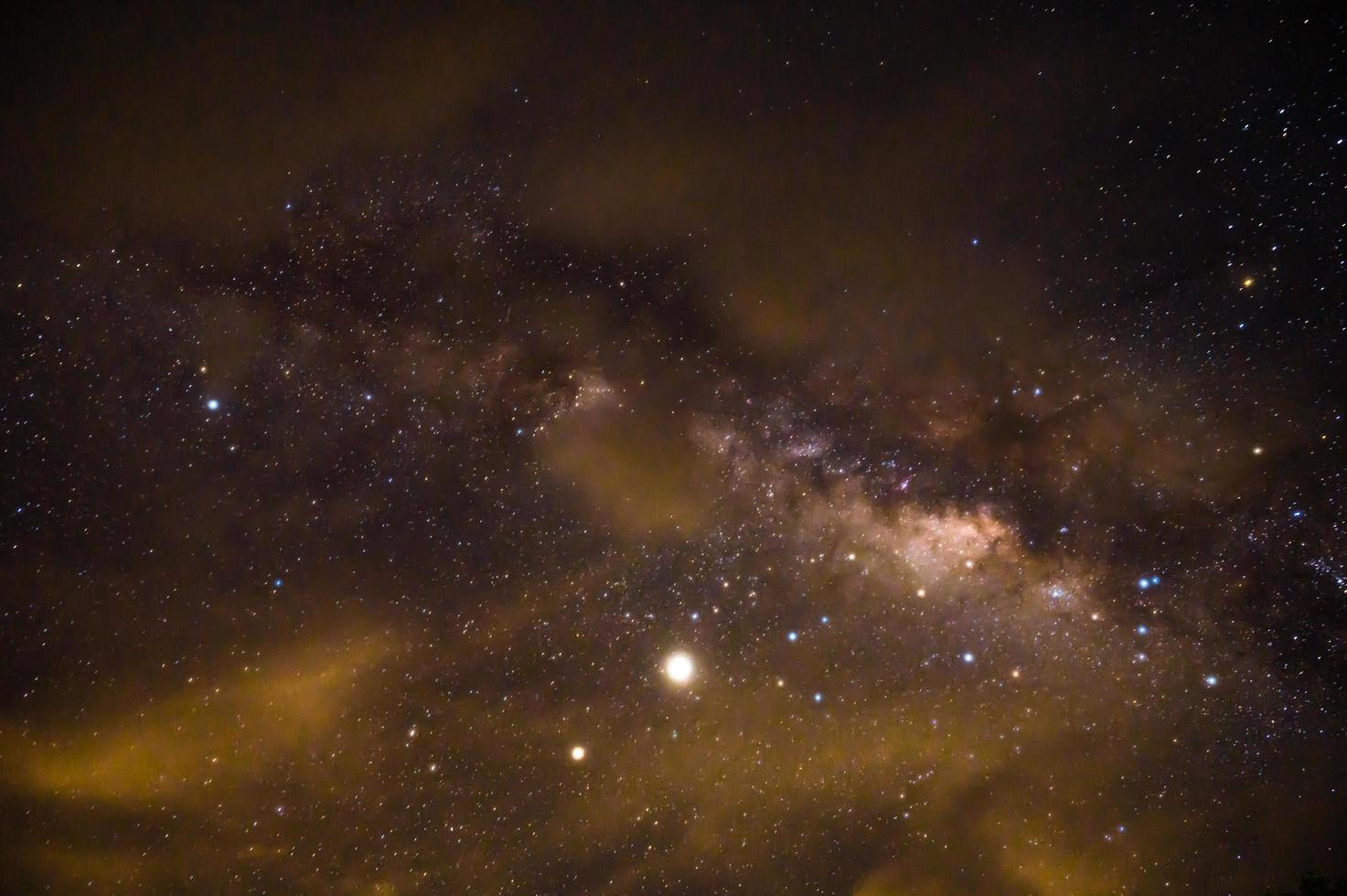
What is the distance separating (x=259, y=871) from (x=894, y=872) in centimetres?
859

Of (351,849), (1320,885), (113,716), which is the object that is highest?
(113,716)

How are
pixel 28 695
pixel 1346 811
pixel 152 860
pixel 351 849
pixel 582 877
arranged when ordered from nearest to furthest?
pixel 28 695
pixel 152 860
pixel 351 849
pixel 582 877
pixel 1346 811

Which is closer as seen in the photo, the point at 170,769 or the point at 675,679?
the point at 170,769

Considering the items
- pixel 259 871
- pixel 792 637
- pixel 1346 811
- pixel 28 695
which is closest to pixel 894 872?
pixel 792 637

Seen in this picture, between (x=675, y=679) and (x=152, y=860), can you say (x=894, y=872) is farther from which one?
(x=152, y=860)

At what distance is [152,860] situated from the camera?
7.25 m

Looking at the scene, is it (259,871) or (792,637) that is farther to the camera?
(792,637)

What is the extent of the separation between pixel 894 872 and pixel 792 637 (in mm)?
4431

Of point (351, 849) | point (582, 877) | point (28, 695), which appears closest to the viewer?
point (28, 695)

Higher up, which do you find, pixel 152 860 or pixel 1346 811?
pixel 152 860

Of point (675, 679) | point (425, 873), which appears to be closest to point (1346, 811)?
point (675, 679)

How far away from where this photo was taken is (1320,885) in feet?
30.8

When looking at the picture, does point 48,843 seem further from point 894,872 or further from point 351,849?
point 894,872

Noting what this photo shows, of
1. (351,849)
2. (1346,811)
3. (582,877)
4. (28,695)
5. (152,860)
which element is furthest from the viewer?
(1346,811)
